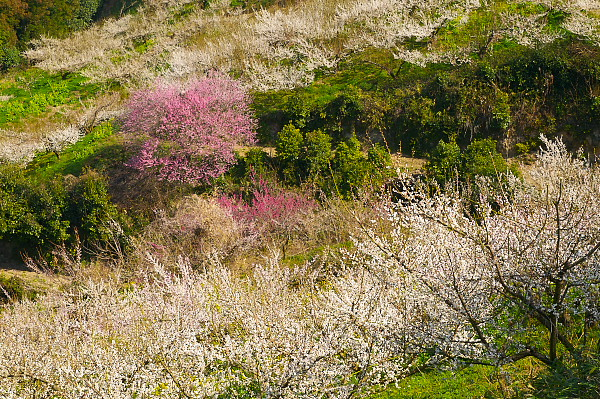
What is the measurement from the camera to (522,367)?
6.20 m

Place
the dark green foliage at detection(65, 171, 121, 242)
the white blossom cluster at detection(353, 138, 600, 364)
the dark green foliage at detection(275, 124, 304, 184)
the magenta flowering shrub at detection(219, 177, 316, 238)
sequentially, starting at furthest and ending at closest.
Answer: the dark green foliage at detection(275, 124, 304, 184)
the dark green foliage at detection(65, 171, 121, 242)
the magenta flowering shrub at detection(219, 177, 316, 238)
the white blossom cluster at detection(353, 138, 600, 364)

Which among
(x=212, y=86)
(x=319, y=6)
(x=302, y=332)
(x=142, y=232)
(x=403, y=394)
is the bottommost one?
(x=142, y=232)

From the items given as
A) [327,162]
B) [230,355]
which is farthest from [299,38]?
[230,355]

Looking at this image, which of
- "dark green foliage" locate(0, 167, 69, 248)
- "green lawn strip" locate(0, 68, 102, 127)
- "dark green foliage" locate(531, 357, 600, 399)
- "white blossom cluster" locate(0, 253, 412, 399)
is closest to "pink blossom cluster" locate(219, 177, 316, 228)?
"dark green foliage" locate(0, 167, 69, 248)

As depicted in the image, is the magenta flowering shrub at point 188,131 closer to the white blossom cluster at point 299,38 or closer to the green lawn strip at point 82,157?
the green lawn strip at point 82,157

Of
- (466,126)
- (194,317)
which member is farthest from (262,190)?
(194,317)

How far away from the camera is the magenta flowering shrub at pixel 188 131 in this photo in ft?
51.4

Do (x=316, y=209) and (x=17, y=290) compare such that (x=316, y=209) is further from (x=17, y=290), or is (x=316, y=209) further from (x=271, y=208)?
(x=17, y=290)

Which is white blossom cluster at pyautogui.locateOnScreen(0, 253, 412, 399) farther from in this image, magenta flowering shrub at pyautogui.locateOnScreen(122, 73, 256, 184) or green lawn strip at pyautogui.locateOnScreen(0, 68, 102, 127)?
green lawn strip at pyautogui.locateOnScreen(0, 68, 102, 127)

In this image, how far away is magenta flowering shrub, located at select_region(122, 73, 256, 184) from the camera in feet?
51.4

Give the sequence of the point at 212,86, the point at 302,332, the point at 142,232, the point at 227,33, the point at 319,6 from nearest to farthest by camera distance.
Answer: the point at 302,332 < the point at 142,232 < the point at 212,86 < the point at 319,6 < the point at 227,33

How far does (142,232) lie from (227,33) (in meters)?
14.8

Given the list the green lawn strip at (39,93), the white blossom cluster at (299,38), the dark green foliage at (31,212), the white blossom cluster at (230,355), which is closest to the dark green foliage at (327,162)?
the white blossom cluster at (299,38)

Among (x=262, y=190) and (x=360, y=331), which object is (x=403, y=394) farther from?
(x=262, y=190)
